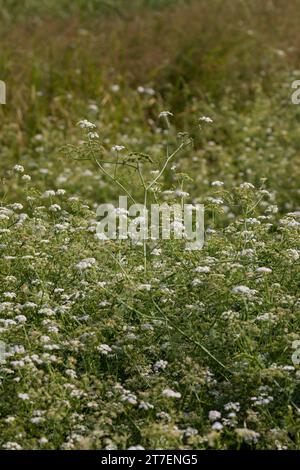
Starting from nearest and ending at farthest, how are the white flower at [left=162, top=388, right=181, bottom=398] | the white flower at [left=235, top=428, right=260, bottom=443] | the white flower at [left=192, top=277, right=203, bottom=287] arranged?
the white flower at [left=235, top=428, right=260, bottom=443]
the white flower at [left=162, top=388, right=181, bottom=398]
the white flower at [left=192, top=277, right=203, bottom=287]

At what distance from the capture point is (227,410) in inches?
151

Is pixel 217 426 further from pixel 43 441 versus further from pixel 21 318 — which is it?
pixel 21 318

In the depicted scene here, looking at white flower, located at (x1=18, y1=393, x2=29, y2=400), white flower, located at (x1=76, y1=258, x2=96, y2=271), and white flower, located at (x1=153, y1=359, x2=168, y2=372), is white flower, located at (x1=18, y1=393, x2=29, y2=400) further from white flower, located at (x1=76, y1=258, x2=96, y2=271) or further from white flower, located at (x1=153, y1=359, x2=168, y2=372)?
white flower, located at (x1=76, y1=258, x2=96, y2=271)

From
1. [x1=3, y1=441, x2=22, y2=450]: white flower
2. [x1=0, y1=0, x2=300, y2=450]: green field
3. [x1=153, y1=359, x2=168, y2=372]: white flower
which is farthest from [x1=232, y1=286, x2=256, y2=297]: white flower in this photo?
[x1=3, y1=441, x2=22, y2=450]: white flower

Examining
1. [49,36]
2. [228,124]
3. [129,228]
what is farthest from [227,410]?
[49,36]

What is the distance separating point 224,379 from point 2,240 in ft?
4.24

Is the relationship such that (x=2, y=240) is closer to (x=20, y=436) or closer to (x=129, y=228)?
(x=129, y=228)

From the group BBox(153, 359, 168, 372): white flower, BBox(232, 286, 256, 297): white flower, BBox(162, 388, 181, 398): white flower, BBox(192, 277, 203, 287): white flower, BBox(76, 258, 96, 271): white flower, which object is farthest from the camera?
BBox(76, 258, 96, 271): white flower

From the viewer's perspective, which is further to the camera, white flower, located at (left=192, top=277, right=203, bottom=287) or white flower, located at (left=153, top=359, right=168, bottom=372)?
white flower, located at (left=192, top=277, right=203, bottom=287)

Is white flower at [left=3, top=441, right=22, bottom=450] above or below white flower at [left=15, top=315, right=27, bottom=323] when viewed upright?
below

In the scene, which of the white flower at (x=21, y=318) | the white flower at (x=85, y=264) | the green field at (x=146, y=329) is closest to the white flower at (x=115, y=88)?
the green field at (x=146, y=329)

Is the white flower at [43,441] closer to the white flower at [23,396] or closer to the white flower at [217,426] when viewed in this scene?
the white flower at [23,396]

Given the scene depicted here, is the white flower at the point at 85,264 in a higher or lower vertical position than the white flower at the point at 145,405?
higher

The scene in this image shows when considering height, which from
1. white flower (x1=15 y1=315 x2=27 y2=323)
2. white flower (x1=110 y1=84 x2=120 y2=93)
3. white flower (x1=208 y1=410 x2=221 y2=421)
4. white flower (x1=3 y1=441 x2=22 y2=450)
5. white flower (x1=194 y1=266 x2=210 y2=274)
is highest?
white flower (x1=110 y1=84 x2=120 y2=93)
